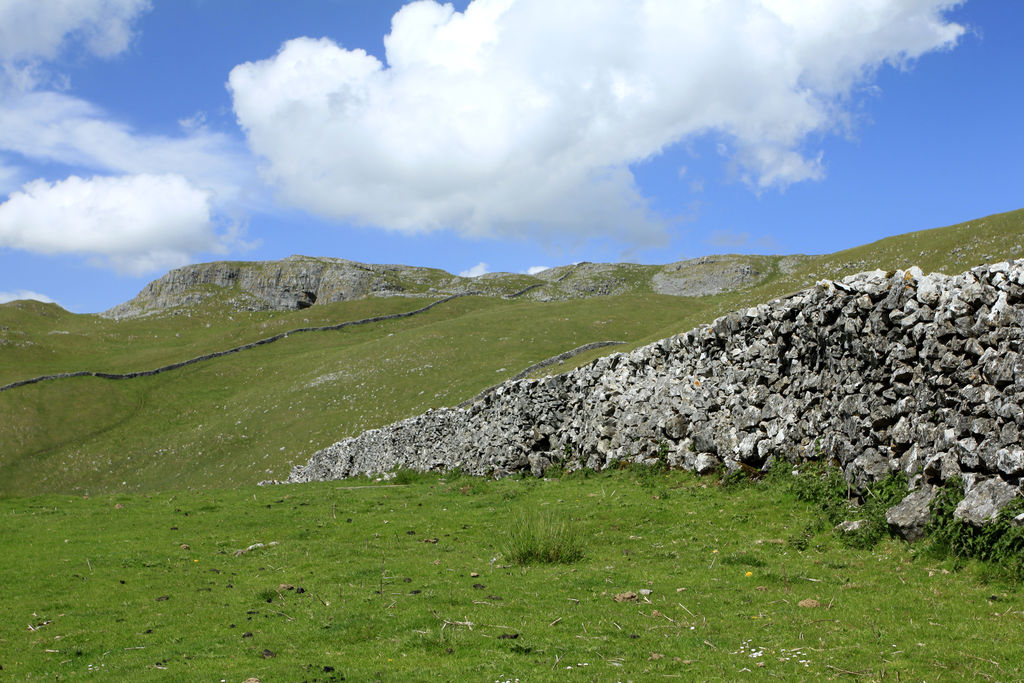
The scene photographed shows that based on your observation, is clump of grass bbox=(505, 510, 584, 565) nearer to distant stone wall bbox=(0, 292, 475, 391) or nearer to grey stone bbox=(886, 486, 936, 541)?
grey stone bbox=(886, 486, 936, 541)

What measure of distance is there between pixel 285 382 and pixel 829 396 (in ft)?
232

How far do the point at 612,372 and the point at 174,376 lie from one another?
83090 mm

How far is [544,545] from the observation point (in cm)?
1463

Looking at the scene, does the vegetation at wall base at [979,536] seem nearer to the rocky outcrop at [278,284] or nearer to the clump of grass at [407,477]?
the clump of grass at [407,477]

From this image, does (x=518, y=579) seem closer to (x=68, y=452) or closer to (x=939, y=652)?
(x=939, y=652)

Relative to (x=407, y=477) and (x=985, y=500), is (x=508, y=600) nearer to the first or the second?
(x=985, y=500)

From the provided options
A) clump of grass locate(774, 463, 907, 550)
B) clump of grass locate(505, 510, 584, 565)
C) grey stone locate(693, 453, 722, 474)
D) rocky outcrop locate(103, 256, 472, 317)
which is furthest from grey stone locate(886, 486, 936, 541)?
rocky outcrop locate(103, 256, 472, 317)

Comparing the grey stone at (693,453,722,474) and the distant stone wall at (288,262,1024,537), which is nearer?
the distant stone wall at (288,262,1024,537)

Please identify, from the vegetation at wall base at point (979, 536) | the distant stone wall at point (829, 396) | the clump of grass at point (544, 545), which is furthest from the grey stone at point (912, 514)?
the clump of grass at point (544, 545)

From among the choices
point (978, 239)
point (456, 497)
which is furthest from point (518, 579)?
point (978, 239)

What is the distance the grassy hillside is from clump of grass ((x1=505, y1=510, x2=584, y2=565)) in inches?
1402

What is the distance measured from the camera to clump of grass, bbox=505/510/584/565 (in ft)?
47.8

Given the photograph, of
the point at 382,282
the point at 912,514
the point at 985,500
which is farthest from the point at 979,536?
the point at 382,282

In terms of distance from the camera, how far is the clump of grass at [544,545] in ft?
47.8
